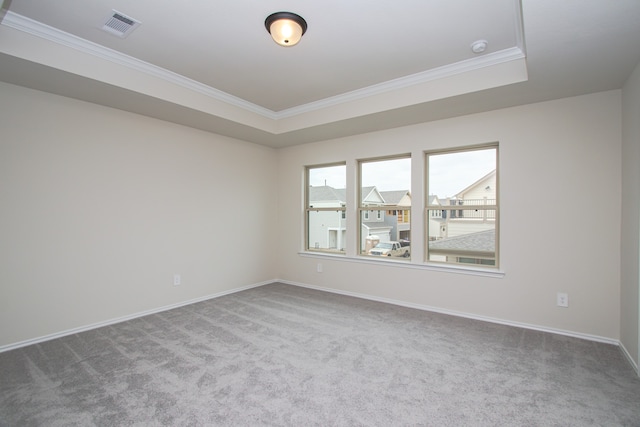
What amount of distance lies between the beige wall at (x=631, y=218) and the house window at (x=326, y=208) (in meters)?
3.10

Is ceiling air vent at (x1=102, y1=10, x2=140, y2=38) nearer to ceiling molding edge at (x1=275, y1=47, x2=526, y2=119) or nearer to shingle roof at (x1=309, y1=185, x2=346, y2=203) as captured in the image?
ceiling molding edge at (x1=275, y1=47, x2=526, y2=119)

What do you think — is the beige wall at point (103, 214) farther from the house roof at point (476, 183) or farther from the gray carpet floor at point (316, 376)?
A: the house roof at point (476, 183)

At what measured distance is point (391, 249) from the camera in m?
4.32

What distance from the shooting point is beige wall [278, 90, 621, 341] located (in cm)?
287

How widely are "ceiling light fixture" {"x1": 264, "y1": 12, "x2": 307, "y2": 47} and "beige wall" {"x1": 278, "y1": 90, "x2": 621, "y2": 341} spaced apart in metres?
2.18

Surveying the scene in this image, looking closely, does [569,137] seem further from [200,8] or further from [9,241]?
[9,241]

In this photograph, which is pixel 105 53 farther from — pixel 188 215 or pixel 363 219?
pixel 363 219

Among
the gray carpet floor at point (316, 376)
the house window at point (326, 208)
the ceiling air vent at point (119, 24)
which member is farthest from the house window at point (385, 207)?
the ceiling air vent at point (119, 24)

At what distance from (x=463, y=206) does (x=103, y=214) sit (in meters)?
4.18

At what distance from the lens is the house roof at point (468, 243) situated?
3566 mm

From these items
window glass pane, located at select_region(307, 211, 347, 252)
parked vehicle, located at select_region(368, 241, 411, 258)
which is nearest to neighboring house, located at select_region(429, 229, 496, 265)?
parked vehicle, located at select_region(368, 241, 411, 258)

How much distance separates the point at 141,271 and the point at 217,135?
213cm

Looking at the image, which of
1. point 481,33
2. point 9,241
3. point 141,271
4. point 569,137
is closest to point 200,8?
point 481,33

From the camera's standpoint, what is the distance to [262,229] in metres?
5.16
